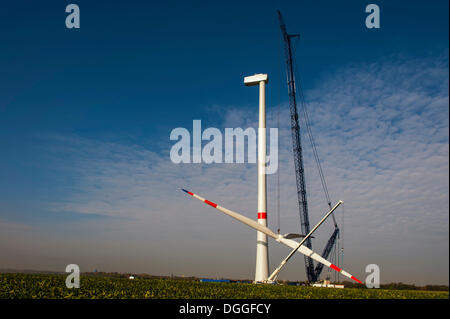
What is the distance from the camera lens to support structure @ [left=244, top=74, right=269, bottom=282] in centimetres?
5959

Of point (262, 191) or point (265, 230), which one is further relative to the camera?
point (262, 191)

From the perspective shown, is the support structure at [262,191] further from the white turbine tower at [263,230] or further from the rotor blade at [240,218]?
the rotor blade at [240,218]

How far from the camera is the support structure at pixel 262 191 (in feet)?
196

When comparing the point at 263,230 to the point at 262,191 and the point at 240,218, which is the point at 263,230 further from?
the point at 262,191

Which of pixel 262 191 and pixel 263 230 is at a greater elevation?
pixel 262 191

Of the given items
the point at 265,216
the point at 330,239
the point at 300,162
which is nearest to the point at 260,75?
the point at 265,216

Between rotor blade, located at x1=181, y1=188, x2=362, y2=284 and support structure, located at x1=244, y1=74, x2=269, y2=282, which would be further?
support structure, located at x1=244, y1=74, x2=269, y2=282

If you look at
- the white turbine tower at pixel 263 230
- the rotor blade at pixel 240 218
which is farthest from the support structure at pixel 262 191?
the rotor blade at pixel 240 218

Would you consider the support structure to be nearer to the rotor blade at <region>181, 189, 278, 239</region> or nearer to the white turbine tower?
the white turbine tower

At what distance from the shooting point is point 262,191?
206 feet

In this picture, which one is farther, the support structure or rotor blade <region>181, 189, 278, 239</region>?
the support structure

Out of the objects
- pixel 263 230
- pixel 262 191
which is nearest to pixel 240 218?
pixel 263 230

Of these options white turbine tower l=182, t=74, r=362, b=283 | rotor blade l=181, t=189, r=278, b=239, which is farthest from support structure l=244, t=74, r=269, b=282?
rotor blade l=181, t=189, r=278, b=239
